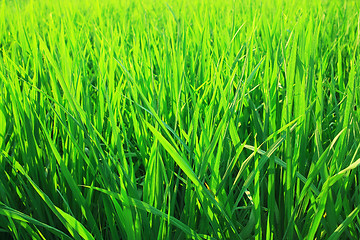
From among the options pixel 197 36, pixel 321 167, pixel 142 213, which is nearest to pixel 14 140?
pixel 142 213

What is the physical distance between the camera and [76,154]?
24.6 inches

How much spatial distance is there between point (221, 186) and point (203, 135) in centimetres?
8

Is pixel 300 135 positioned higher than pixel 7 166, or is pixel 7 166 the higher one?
pixel 300 135

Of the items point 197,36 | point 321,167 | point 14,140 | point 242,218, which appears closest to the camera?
point 321,167

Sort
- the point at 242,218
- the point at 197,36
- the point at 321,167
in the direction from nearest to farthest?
the point at 321,167 → the point at 242,218 → the point at 197,36

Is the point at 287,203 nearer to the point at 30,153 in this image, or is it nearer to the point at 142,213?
the point at 142,213

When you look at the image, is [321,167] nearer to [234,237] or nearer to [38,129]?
[234,237]

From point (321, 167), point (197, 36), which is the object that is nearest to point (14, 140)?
point (321, 167)

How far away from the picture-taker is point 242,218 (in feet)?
2.00

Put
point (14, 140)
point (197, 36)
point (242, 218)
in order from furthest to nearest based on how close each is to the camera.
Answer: point (197, 36)
point (14, 140)
point (242, 218)

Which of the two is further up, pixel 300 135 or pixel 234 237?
pixel 300 135

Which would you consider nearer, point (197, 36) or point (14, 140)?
point (14, 140)

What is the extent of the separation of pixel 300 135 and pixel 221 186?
16cm

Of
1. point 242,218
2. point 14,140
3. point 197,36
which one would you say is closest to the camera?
point 242,218
